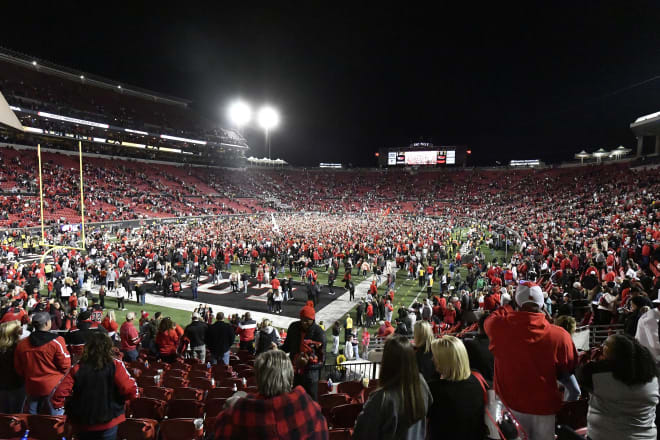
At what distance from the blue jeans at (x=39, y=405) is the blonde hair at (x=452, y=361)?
162 inches

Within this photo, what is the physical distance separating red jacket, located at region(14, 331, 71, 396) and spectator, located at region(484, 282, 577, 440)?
168 inches

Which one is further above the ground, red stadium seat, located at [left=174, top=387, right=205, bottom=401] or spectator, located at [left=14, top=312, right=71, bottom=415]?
spectator, located at [left=14, top=312, right=71, bottom=415]

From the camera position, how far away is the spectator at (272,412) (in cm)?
193

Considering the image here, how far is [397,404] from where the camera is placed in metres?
2.02

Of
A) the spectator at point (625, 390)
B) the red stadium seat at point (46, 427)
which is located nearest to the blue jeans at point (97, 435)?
the red stadium seat at point (46, 427)

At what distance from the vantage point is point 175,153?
67125 mm

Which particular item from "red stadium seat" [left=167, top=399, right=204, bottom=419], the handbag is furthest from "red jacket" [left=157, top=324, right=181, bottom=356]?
the handbag

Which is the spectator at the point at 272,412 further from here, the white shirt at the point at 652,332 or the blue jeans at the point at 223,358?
the blue jeans at the point at 223,358

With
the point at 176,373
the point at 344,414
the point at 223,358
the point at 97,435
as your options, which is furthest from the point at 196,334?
the point at 97,435

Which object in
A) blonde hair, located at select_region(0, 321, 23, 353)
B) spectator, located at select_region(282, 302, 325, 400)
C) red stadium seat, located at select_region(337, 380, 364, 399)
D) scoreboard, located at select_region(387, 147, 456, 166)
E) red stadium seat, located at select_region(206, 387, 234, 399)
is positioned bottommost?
red stadium seat, located at select_region(337, 380, 364, 399)

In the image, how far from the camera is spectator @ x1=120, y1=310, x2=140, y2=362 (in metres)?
7.71

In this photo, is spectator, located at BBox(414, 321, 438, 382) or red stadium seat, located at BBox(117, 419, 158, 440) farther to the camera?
red stadium seat, located at BBox(117, 419, 158, 440)

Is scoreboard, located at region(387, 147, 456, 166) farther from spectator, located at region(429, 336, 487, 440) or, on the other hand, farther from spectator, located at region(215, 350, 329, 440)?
spectator, located at region(215, 350, 329, 440)

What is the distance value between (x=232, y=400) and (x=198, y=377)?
13.8 feet
